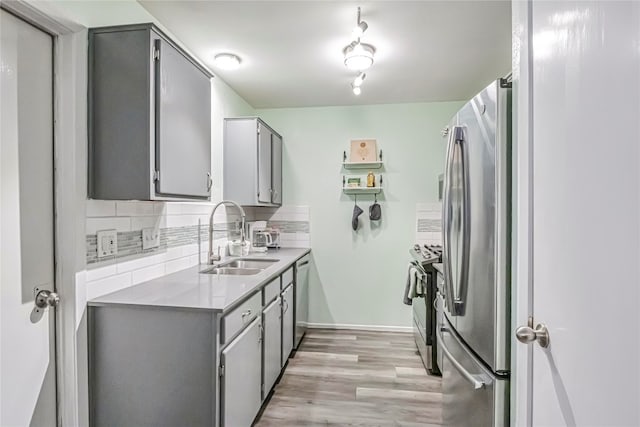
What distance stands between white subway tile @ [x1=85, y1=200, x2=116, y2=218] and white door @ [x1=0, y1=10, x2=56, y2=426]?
5.9 inches

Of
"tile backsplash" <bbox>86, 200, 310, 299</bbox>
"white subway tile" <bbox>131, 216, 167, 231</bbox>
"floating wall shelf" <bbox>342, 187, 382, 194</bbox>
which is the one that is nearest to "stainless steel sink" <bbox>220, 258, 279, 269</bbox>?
"tile backsplash" <bbox>86, 200, 310, 299</bbox>

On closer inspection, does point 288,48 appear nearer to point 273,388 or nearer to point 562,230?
point 562,230

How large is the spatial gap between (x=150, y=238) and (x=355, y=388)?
1.77 m

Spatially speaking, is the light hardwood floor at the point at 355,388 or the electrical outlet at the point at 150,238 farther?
the light hardwood floor at the point at 355,388

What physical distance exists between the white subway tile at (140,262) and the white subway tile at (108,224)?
18 cm

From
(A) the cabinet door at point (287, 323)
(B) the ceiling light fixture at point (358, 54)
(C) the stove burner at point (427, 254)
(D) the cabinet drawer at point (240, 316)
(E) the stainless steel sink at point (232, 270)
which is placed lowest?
(A) the cabinet door at point (287, 323)

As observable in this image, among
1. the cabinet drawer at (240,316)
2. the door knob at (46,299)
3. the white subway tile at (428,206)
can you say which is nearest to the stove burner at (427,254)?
the white subway tile at (428,206)

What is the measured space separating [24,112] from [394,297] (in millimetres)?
3368

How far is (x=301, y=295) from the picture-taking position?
322 centimetres

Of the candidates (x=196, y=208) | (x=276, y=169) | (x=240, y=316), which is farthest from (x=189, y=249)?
(x=276, y=169)

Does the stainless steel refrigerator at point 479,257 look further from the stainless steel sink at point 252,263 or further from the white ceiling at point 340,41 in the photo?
the stainless steel sink at point 252,263

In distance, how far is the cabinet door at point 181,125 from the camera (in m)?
1.59

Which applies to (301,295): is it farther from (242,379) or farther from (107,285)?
(107,285)

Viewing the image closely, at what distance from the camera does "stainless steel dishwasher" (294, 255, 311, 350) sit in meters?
3.07
